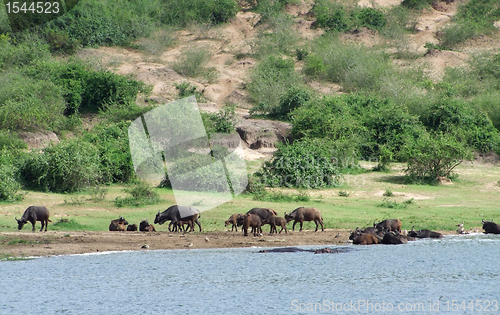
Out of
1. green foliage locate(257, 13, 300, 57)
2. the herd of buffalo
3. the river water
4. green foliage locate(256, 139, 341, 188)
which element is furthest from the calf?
green foliage locate(257, 13, 300, 57)

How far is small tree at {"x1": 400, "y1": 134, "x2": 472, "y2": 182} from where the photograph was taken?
2986cm

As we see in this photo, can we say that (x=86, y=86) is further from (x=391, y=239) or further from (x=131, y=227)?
(x=391, y=239)

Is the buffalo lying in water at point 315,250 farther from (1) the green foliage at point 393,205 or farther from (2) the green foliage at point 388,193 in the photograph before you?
(2) the green foliage at point 388,193

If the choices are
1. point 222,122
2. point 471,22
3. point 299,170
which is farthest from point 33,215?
point 471,22

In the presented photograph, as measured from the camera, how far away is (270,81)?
4972 centimetres

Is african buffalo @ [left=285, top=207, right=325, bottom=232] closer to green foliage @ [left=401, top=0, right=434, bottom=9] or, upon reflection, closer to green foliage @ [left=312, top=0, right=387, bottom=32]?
green foliage @ [left=312, top=0, right=387, bottom=32]

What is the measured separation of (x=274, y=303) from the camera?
12.9 meters

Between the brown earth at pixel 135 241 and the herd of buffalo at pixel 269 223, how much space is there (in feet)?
1.32

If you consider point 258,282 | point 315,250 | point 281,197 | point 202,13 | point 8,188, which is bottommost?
point 258,282

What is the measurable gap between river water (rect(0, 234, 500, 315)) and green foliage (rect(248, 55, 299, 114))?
29.8m

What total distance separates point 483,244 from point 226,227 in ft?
26.8

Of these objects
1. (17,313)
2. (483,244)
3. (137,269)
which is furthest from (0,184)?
(483,244)

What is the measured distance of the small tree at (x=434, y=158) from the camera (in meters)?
29.9

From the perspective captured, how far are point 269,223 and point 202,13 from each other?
51085 mm
